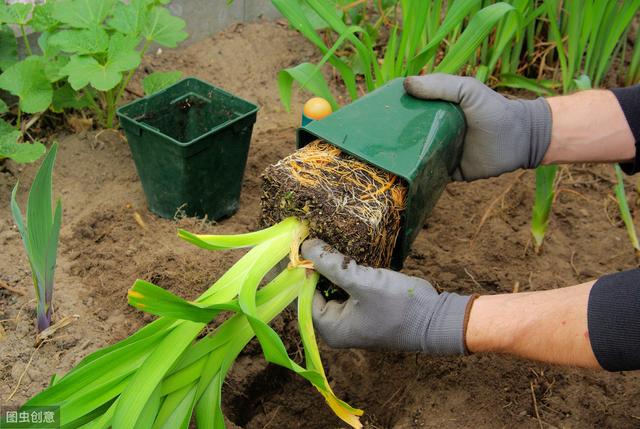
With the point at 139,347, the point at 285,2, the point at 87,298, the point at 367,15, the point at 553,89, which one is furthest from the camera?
the point at 367,15

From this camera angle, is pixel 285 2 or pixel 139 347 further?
pixel 285 2

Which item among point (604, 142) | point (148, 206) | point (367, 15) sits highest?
point (604, 142)

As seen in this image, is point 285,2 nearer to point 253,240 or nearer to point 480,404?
point 253,240

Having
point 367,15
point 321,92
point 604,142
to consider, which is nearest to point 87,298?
point 321,92

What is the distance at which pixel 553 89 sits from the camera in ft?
7.94

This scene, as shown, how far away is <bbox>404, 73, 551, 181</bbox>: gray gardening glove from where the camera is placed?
60.2 inches

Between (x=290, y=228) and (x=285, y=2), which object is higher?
(x=285, y=2)

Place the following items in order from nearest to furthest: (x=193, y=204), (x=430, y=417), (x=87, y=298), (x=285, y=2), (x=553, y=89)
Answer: (x=430, y=417) < (x=87, y=298) < (x=285, y=2) < (x=193, y=204) < (x=553, y=89)

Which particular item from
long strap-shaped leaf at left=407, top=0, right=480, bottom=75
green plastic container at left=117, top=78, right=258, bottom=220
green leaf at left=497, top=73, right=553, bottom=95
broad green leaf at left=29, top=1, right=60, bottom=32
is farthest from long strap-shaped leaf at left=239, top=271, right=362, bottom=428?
green leaf at left=497, top=73, right=553, bottom=95

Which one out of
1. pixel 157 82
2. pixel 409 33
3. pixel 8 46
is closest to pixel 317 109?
pixel 409 33

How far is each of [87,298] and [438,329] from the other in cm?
84

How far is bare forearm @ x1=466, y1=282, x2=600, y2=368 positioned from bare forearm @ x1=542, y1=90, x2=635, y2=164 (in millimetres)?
512

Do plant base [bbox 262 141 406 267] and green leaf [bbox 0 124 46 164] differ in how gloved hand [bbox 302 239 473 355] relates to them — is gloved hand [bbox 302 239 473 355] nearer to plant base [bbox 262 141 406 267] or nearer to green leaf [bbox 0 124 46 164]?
plant base [bbox 262 141 406 267]

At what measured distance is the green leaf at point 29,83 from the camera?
188 cm
